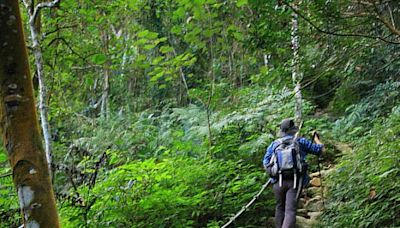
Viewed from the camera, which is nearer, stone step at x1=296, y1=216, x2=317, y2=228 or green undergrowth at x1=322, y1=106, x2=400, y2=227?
green undergrowth at x1=322, y1=106, x2=400, y2=227

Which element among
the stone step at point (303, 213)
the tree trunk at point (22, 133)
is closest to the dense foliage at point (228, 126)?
the stone step at point (303, 213)

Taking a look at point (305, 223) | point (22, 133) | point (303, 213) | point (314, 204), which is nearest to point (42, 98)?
point (22, 133)

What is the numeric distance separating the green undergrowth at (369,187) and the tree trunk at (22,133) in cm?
400

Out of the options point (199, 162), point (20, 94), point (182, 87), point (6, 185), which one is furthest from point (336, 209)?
point (182, 87)

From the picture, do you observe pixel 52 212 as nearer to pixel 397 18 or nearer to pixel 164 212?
A: pixel 164 212

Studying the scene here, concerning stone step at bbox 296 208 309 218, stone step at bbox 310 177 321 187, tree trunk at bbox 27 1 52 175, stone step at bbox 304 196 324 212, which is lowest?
stone step at bbox 296 208 309 218

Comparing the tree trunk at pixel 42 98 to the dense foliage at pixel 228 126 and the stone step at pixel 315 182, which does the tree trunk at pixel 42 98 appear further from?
the stone step at pixel 315 182

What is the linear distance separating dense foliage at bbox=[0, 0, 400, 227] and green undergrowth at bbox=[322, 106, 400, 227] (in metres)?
0.02

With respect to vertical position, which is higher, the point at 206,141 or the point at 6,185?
the point at 206,141

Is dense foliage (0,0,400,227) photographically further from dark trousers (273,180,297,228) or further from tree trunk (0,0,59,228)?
tree trunk (0,0,59,228)

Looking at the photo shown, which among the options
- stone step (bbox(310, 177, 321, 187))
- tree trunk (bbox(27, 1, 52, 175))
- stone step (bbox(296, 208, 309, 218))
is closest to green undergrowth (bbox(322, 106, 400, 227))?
stone step (bbox(296, 208, 309, 218))

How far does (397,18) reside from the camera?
20.5 ft

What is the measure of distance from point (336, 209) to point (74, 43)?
5.79 m

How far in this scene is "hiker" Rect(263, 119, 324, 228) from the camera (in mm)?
5285
